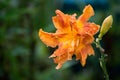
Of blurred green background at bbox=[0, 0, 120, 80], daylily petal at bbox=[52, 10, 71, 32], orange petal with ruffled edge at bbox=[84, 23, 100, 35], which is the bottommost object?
blurred green background at bbox=[0, 0, 120, 80]

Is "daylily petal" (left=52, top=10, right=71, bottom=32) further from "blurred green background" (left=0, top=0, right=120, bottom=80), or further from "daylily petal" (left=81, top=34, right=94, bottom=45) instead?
"blurred green background" (left=0, top=0, right=120, bottom=80)

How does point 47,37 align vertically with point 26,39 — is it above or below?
above

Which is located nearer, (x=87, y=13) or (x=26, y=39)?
(x=87, y=13)

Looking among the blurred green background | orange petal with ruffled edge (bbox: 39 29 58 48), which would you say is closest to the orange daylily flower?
orange petal with ruffled edge (bbox: 39 29 58 48)

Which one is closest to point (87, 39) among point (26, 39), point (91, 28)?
point (91, 28)

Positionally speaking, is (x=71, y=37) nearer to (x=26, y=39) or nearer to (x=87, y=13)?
(x=87, y=13)

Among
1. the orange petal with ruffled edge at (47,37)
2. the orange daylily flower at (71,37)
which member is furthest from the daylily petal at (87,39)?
the orange petal with ruffled edge at (47,37)

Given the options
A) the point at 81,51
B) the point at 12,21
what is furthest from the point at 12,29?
the point at 81,51

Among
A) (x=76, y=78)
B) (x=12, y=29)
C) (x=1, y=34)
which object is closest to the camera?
(x=1, y=34)

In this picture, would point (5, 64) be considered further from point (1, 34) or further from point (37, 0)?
point (37, 0)
